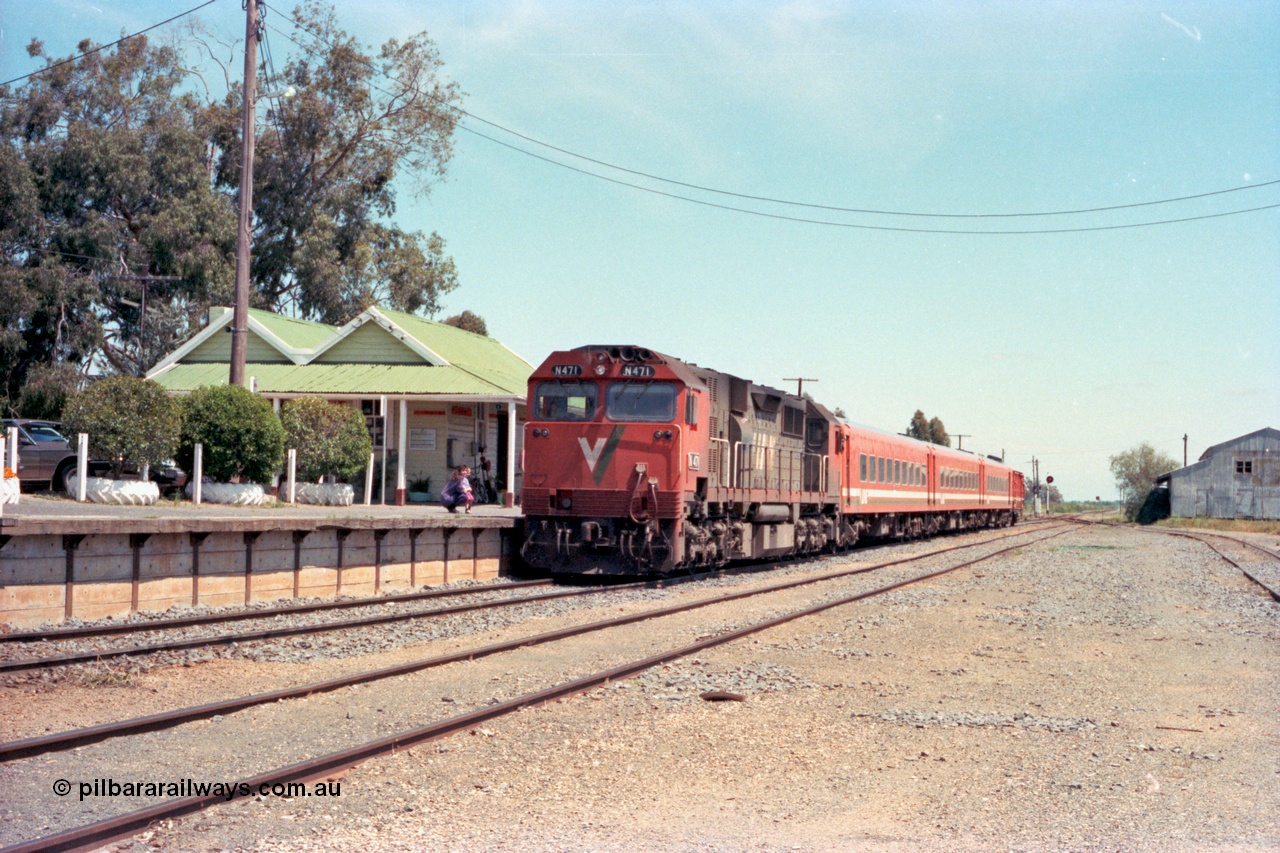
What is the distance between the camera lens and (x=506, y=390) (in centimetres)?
3027

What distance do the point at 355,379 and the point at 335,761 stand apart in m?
27.4

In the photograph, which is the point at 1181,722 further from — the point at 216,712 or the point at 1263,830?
the point at 216,712

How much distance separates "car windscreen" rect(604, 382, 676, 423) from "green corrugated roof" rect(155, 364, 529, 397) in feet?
42.3

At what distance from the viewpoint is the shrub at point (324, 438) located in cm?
2762

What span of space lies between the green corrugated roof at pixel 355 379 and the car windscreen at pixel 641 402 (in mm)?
12884

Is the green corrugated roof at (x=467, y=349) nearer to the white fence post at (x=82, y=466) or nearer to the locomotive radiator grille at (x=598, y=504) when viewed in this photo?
the white fence post at (x=82, y=466)

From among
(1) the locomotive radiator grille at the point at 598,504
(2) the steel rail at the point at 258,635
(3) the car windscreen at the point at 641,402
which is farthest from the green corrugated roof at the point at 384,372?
(2) the steel rail at the point at 258,635

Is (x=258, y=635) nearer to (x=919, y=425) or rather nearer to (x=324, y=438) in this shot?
(x=324, y=438)

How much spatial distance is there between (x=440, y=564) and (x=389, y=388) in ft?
47.3

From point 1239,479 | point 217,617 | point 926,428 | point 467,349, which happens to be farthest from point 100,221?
point 926,428

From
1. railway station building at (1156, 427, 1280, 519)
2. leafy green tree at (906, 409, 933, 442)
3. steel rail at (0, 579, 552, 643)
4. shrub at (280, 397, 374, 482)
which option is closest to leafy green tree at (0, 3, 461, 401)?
shrub at (280, 397, 374, 482)

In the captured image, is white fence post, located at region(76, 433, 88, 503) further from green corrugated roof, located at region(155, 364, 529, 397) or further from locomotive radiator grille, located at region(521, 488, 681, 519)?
locomotive radiator grille, located at region(521, 488, 681, 519)

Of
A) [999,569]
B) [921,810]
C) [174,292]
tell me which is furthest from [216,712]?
[174,292]

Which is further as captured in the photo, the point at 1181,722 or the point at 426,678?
the point at 426,678
